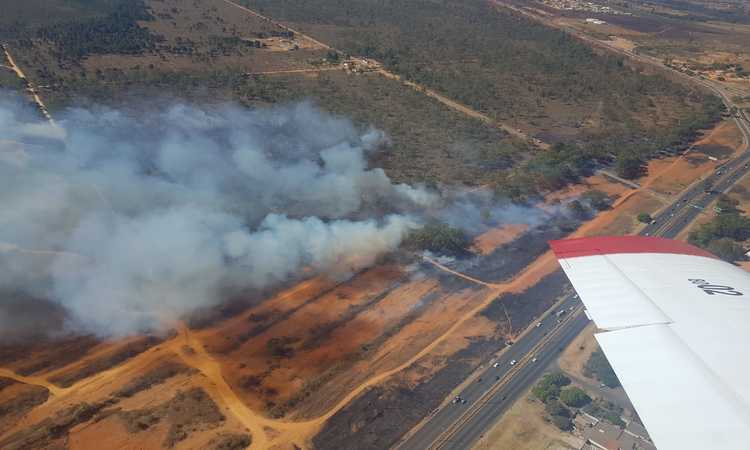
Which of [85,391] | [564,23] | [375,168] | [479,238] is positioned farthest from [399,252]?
[564,23]

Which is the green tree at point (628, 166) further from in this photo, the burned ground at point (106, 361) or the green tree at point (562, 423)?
the burned ground at point (106, 361)

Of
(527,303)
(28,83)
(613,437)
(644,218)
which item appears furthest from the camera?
(28,83)

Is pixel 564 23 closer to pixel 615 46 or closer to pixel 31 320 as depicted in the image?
pixel 615 46

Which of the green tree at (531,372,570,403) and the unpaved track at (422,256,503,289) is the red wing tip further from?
the unpaved track at (422,256,503,289)

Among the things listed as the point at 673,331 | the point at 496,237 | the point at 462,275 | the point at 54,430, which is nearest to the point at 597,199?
the point at 496,237

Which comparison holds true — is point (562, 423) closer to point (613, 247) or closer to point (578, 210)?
point (613, 247)

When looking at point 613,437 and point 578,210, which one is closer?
point 613,437

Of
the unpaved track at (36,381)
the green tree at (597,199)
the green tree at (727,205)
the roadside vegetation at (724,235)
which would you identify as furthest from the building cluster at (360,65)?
the unpaved track at (36,381)

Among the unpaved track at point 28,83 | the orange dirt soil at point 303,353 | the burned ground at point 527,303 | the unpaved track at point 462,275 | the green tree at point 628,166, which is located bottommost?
the unpaved track at point 28,83
